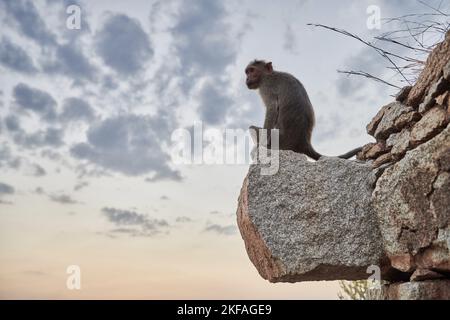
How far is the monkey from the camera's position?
6.54 m

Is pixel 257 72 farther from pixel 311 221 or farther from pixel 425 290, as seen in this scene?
pixel 425 290

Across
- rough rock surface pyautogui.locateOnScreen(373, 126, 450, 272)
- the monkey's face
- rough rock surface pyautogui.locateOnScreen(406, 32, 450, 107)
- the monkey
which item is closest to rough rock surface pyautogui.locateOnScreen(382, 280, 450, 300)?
rough rock surface pyautogui.locateOnScreen(373, 126, 450, 272)

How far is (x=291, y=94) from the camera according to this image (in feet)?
22.9

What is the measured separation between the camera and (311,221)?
14.7 ft

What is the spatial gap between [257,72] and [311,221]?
12.6 feet

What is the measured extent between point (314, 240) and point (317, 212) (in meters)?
0.26

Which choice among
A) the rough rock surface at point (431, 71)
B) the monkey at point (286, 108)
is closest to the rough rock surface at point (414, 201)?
the rough rock surface at point (431, 71)

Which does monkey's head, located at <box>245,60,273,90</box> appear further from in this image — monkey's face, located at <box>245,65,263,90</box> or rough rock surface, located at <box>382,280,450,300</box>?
rough rock surface, located at <box>382,280,450,300</box>

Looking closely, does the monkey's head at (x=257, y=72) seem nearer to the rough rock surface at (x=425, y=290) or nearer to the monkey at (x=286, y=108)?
the monkey at (x=286, y=108)

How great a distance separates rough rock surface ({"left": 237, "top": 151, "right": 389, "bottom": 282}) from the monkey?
111 cm

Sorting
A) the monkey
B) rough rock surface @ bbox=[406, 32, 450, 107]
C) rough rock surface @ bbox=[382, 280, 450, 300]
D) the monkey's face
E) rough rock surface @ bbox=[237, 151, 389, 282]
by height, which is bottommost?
rough rock surface @ bbox=[382, 280, 450, 300]

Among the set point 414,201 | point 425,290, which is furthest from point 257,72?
point 425,290
